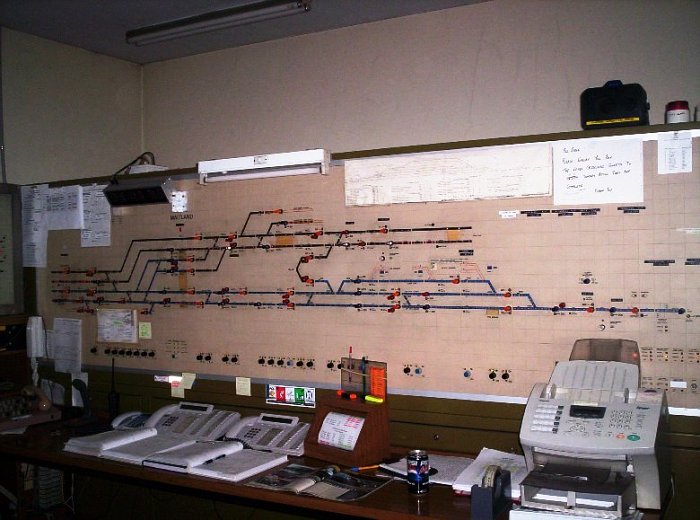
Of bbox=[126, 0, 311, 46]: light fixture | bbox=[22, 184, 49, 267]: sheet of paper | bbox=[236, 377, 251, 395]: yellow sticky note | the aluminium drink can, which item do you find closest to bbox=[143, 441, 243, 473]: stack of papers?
bbox=[236, 377, 251, 395]: yellow sticky note

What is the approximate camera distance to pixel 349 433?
8.13 ft

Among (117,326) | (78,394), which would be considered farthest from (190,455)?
(78,394)

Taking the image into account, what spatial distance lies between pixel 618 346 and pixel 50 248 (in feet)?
10.3

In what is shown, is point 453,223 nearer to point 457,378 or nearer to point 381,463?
point 457,378

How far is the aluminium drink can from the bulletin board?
508mm

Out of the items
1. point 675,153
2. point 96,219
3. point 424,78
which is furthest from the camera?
point 424,78

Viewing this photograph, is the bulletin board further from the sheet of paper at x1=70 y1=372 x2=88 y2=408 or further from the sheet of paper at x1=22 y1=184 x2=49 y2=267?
the sheet of paper at x1=22 y1=184 x2=49 y2=267

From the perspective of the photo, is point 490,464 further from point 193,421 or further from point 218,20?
point 218,20

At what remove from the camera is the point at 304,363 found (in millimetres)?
2998

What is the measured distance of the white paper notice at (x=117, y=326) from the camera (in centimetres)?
352

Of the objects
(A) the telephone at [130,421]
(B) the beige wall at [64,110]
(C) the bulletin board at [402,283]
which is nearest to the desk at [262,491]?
(A) the telephone at [130,421]

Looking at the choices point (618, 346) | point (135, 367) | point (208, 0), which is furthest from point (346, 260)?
point (208, 0)

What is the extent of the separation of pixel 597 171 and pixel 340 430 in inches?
54.6

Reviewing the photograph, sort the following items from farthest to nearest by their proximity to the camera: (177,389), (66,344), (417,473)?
(66,344) → (177,389) → (417,473)
